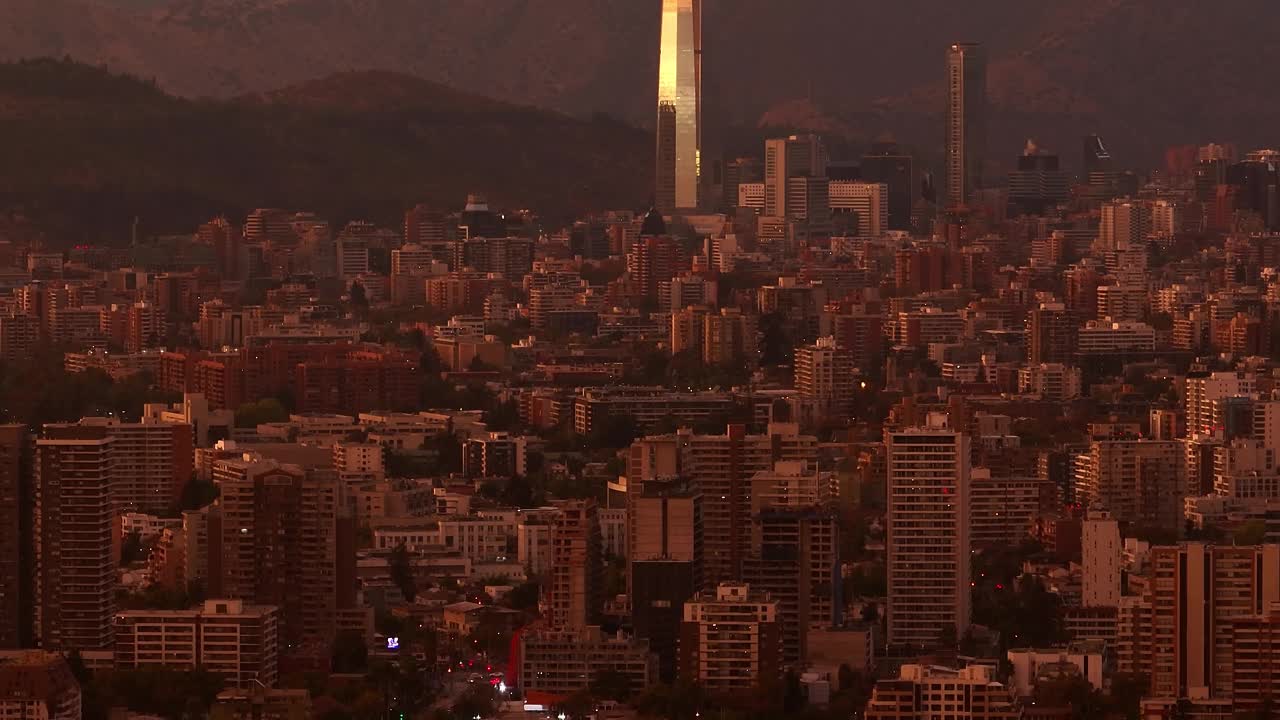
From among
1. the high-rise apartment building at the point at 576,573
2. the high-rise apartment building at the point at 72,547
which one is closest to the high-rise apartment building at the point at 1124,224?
the high-rise apartment building at the point at 576,573

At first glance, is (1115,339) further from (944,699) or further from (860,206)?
(944,699)

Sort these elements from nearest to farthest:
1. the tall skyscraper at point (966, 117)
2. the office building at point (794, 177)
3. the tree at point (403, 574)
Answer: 1. the tree at point (403, 574)
2. the office building at point (794, 177)
3. the tall skyscraper at point (966, 117)

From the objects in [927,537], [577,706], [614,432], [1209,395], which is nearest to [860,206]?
[1209,395]

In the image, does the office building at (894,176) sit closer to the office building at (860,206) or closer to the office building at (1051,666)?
the office building at (860,206)

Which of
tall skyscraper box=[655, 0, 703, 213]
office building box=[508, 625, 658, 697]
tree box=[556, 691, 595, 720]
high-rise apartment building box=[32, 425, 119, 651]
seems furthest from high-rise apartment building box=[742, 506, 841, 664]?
tall skyscraper box=[655, 0, 703, 213]

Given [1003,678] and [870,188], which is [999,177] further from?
[1003,678]

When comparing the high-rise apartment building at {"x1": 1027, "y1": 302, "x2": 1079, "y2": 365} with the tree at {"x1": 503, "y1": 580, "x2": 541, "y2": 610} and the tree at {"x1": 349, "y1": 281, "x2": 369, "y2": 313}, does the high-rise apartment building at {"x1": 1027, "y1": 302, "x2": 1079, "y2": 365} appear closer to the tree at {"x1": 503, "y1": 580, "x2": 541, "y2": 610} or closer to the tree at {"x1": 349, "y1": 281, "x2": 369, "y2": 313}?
the tree at {"x1": 349, "y1": 281, "x2": 369, "y2": 313}

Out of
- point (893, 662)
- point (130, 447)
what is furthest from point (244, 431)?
point (893, 662)
